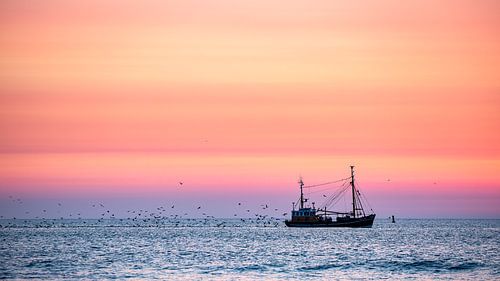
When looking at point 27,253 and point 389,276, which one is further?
point 27,253

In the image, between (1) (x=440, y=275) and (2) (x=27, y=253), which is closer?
(1) (x=440, y=275)

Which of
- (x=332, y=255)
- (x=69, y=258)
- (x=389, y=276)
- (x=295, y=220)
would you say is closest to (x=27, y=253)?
(x=69, y=258)

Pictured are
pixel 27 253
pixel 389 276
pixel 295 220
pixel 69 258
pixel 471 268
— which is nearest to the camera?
pixel 389 276

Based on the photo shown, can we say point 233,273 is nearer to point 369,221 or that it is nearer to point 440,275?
point 440,275

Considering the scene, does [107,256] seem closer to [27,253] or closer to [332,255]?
[27,253]

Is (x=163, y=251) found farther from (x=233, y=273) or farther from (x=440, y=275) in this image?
(x=440, y=275)

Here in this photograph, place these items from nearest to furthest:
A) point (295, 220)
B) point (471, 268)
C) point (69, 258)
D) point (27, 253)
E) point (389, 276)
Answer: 1. point (389, 276)
2. point (471, 268)
3. point (69, 258)
4. point (27, 253)
5. point (295, 220)

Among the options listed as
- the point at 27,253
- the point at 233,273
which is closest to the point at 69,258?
the point at 27,253

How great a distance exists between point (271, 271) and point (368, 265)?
35.7 ft

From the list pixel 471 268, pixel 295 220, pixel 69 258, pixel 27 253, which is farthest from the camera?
pixel 295 220

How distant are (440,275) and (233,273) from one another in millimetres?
17249

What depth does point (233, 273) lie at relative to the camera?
2682 inches

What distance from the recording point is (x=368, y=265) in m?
76.8

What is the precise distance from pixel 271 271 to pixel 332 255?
2008 centimetres
